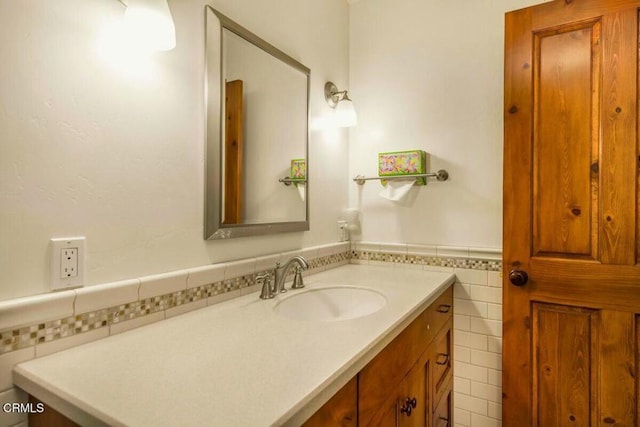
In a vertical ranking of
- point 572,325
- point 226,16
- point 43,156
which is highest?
point 226,16

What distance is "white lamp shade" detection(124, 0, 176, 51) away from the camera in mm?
863

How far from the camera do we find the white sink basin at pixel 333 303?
133cm

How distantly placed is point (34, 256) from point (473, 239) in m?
1.72

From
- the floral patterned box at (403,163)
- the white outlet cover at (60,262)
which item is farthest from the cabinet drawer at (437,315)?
the white outlet cover at (60,262)

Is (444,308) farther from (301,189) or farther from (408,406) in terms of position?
(301,189)

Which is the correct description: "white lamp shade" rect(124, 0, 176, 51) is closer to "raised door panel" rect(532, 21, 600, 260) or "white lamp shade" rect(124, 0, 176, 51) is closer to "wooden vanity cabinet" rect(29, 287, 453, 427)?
"wooden vanity cabinet" rect(29, 287, 453, 427)

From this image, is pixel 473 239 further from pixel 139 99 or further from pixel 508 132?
pixel 139 99

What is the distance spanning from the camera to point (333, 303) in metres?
1.46

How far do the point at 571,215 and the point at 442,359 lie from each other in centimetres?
84

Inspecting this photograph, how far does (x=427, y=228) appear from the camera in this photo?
5.95 feet

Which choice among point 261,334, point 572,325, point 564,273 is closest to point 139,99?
point 261,334

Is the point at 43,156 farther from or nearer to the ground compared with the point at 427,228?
farther from the ground

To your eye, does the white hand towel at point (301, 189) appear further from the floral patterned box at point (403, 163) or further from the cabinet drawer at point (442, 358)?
the cabinet drawer at point (442, 358)

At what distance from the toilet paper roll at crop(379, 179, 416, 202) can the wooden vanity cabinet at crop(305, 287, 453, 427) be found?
554mm
